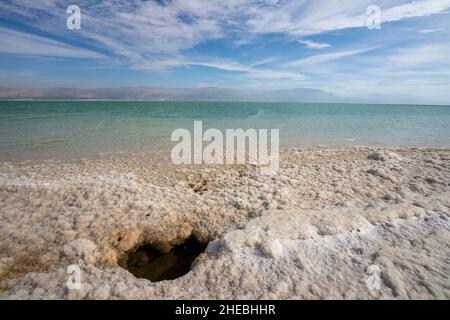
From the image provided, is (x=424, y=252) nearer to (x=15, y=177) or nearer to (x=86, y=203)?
(x=86, y=203)

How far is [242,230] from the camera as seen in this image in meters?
4.34

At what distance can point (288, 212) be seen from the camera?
4.96 metres

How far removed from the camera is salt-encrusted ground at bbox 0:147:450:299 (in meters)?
3.20

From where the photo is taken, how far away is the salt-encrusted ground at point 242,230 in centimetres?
320

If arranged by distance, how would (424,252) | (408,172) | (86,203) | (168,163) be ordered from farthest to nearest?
(168,163), (408,172), (86,203), (424,252)

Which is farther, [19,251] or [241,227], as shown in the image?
[241,227]

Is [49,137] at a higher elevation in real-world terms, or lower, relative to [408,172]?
higher
